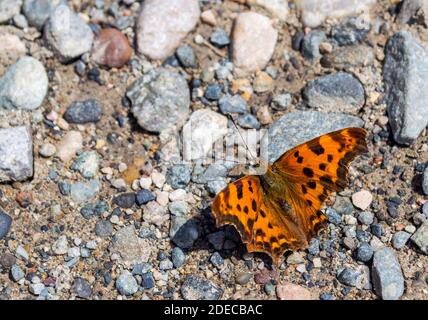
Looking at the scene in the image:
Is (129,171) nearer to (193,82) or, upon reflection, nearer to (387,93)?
(193,82)

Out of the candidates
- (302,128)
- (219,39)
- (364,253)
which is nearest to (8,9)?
(219,39)

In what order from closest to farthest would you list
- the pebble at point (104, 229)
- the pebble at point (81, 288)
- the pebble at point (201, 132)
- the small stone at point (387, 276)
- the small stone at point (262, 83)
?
the small stone at point (387, 276) → the pebble at point (81, 288) → the pebble at point (104, 229) → the pebble at point (201, 132) → the small stone at point (262, 83)

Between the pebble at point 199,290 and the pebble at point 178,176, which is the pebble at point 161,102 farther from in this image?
the pebble at point 199,290

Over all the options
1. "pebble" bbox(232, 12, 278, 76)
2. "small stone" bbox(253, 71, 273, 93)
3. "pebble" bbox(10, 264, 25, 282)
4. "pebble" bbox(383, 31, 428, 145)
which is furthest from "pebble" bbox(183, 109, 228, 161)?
"pebble" bbox(10, 264, 25, 282)

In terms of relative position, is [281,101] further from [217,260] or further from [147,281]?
[147,281]

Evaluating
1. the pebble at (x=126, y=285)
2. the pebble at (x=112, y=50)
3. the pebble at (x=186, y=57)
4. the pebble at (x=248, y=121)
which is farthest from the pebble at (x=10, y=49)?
the pebble at (x=126, y=285)

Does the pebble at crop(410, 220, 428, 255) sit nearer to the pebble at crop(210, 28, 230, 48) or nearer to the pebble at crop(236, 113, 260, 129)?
the pebble at crop(236, 113, 260, 129)
